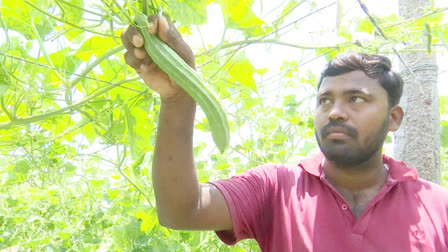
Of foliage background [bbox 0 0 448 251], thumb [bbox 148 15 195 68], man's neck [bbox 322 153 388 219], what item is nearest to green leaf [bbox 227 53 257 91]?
foliage background [bbox 0 0 448 251]

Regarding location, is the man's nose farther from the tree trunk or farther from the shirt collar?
the tree trunk

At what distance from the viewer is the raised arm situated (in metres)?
1.23

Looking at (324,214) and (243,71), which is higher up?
(243,71)

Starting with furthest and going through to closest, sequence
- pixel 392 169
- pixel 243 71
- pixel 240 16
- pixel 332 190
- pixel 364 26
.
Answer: pixel 364 26 → pixel 392 169 → pixel 332 190 → pixel 243 71 → pixel 240 16

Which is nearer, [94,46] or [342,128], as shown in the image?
[94,46]

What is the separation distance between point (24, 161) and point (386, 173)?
1.39 metres

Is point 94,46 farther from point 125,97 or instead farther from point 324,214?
point 324,214

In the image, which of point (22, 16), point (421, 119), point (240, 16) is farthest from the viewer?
point (421, 119)

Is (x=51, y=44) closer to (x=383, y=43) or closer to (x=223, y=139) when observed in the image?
(x=223, y=139)

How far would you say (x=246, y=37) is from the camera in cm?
133

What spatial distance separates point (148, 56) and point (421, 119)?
146 centimetres

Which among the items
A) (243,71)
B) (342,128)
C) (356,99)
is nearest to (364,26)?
(356,99)

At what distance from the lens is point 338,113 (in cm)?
156

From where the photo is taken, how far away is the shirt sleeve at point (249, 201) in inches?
58.1
